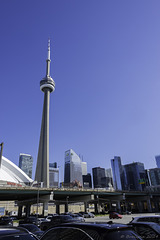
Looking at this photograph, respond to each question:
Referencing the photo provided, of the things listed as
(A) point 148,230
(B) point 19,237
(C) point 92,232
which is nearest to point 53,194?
(A) point 148,230

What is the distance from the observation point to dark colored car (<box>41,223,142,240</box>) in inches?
179

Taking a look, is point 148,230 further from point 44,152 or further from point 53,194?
point 44,152

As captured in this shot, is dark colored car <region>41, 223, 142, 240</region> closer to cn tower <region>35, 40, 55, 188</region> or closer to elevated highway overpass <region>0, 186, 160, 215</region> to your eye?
elevated highway overpass <region>0, 186, 160, 215</region>

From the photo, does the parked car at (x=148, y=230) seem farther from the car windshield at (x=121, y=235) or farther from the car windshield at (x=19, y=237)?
the car windshield at (x=19, y=237)

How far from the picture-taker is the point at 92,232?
4668 millimetres

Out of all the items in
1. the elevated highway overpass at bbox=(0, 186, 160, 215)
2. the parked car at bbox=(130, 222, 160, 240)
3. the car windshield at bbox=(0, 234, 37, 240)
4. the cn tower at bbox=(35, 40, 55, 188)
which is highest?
the cn tower at bbox=(35, 40, 55, 188)

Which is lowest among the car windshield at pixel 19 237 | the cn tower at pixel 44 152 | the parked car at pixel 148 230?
the parked car at pixel 148 230

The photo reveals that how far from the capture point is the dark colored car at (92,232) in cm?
454

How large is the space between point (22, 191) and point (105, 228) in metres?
60.7

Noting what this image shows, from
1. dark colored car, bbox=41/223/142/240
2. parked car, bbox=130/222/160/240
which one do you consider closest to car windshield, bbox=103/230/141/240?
dark colored car, bbox=41/223/142/240

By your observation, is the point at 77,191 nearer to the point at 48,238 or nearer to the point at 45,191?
the point at 45,191

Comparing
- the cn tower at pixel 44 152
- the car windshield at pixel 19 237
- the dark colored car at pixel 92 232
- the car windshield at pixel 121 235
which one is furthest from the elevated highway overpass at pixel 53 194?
the car windshield at pixel 121 235

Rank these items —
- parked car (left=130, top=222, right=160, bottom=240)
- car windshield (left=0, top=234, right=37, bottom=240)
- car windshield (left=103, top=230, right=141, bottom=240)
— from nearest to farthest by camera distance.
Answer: car windshield (left=103, top=230, right=141, bottom=240) → car windshield (left=0, top=234, right=37, bottom=240) → parked car (left=130, top=222, right=160, bottom=240)

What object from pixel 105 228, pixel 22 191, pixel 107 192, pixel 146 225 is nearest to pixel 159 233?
pixel 146 225
